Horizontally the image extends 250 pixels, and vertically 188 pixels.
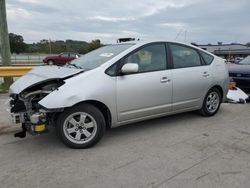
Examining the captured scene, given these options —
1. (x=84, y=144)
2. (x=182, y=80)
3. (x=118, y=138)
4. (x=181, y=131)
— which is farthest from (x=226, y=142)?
(x=84, y=144)

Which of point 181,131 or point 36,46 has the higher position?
point 36,46

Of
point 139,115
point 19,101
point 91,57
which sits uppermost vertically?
point 91,57

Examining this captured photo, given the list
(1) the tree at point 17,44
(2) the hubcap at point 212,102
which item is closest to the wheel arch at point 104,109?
(2) the hubcap at point 212,102

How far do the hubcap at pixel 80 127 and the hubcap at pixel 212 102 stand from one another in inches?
109

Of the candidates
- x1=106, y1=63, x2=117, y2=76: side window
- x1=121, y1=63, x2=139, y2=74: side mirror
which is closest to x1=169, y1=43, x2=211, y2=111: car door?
x1=121, y1=63, x2=139, y2=74: side mirror

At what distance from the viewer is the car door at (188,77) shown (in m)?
4.46

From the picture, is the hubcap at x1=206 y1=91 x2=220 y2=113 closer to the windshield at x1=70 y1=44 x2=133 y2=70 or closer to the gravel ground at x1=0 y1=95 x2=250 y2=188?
the gravel ground at x1=0 y1=95 x2=250 y2=188

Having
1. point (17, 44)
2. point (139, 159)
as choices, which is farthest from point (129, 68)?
point (17, 44)

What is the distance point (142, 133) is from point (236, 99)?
3.73 m

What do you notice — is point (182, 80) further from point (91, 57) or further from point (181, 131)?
point (91, 57)

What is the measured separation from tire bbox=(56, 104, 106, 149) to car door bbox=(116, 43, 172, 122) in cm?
44

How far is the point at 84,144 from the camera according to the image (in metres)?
3.51

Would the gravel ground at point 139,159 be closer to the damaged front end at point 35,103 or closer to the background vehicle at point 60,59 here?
the damaged front end at point 35,103

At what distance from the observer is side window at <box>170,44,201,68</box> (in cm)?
453
